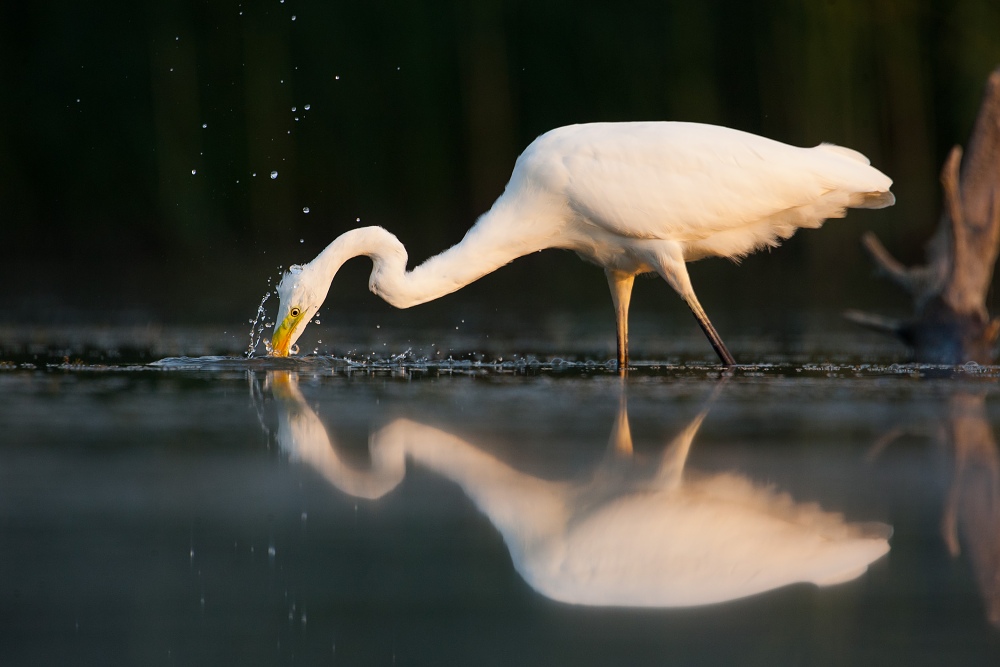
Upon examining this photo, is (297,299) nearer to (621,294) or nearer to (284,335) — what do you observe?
(284,335)

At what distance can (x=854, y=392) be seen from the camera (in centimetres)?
674

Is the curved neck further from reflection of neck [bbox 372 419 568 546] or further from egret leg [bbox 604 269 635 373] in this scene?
reflection of neck [bbox 372 419 568 546]

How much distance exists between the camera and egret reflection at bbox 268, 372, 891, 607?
11.0 feet

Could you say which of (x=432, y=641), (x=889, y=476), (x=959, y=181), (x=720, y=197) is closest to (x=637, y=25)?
(x=959, y=181)

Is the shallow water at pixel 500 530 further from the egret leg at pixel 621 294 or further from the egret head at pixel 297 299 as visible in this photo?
the egret leg at pixel 621 294

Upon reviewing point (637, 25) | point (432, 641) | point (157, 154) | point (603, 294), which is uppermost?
point (637, 25)

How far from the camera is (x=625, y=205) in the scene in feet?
26.2

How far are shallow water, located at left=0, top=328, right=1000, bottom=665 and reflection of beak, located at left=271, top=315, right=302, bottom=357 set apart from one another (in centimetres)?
142

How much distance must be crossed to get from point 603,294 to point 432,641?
13.9 meters

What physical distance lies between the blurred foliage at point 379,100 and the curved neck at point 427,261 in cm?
1484

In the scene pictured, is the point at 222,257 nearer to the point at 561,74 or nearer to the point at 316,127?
the point at 316,127

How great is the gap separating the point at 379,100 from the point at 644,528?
80.7 feet

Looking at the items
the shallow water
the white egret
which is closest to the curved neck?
the white egret

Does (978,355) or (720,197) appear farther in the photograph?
(978,355)
